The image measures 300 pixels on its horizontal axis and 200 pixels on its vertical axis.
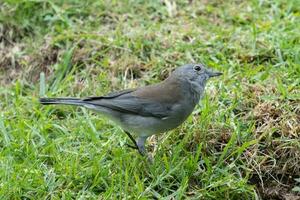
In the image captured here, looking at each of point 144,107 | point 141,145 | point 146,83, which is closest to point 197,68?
point 144,107

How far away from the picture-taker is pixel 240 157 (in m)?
6.06

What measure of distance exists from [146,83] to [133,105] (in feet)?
4.53

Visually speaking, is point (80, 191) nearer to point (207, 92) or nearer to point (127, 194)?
point (127, 194)

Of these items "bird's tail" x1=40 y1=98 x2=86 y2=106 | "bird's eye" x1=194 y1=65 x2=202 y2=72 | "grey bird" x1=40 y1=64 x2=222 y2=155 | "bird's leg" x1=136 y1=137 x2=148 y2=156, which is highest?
"bird's eye" x1=194 y1=65 x2=202 y2=72

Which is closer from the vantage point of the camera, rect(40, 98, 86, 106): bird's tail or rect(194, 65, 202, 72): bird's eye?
rect(40, 98, 86, 106): bird's tail

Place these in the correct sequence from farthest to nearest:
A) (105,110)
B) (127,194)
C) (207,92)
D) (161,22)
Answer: (161,22) → (207,92) → (105,110) → (127,194)

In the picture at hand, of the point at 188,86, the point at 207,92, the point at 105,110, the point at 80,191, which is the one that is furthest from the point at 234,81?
the point at 80,191

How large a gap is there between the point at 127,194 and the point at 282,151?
56.8 inches

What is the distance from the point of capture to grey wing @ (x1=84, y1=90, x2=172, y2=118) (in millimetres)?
5992

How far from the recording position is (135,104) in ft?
19.8

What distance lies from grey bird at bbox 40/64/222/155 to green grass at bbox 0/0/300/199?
241mm

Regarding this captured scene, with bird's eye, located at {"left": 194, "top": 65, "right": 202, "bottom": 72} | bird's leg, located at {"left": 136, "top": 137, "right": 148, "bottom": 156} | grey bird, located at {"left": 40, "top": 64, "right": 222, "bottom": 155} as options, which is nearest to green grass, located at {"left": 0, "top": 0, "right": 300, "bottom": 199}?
bird's leg, located at {"left": 136, "top": 137, "right": 148, "bottom": 156}

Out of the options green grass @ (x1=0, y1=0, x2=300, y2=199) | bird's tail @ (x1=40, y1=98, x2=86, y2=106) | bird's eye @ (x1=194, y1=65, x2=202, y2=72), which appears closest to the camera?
green grass @ (x1=0, y1=0, x2=300, y2=199)

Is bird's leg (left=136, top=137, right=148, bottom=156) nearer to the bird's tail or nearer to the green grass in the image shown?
the green grass
